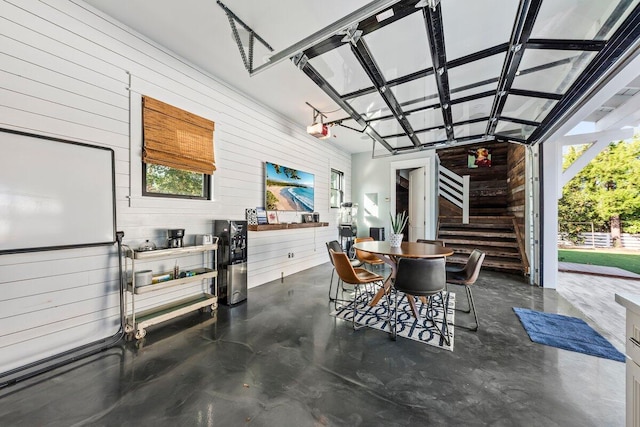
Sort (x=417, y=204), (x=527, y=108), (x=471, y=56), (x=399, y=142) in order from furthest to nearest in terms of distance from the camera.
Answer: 1. (x=417, y=204)
2. (x=399, y=142)
3. (x=527, y=108)
4. (x=471, y=56)

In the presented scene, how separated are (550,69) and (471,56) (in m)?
1.03

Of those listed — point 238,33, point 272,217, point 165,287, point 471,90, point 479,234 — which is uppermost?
point 238,33

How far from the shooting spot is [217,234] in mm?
3537

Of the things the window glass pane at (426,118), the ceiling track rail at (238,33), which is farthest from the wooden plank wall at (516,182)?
the ceiling track rail at (238,33)

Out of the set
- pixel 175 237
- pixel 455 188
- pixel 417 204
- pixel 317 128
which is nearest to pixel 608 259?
pixel 455 188

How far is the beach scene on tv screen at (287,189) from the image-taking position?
15.2ft

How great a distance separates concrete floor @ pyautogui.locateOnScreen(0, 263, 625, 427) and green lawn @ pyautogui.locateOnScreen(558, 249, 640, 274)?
607cm

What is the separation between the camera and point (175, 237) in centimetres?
287

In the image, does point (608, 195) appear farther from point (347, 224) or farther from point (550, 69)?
point (347, 224)

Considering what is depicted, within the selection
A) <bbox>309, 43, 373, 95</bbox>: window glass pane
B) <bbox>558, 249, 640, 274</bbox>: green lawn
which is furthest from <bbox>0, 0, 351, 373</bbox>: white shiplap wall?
<bbox>558, 249, 640, 274</bbox>: green lawn

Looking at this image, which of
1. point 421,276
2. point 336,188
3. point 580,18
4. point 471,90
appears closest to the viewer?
point 580,18

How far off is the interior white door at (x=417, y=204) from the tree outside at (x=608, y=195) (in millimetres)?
6248

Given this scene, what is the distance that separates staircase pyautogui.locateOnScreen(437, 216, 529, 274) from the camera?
17.5 ft

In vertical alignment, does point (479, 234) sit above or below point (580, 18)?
below
